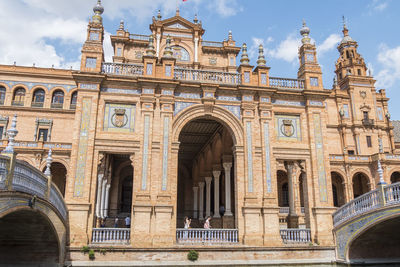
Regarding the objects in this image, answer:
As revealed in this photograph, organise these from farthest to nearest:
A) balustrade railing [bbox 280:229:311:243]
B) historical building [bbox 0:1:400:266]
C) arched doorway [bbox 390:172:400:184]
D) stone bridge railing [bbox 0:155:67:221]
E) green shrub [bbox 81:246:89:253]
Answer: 1. arched doorway [bbox 390:172:400:184]
2. balustrade railing [bbox 280:229:311:243]
3. historical building [bbox 0:1:400:266]
4. green shrub [bbox 81:246:89:253]
5. stone bridge railing [bbox 0:155:67:221]

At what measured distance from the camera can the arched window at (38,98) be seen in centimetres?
3266

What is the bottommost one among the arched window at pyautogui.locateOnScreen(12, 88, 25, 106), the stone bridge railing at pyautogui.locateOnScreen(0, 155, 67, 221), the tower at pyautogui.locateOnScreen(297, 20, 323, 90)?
the stone bridge railing at pyautogui.locateOnScreen(0, 155, 67, 221)

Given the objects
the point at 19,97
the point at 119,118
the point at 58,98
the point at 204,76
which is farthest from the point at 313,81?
the point at 19,97

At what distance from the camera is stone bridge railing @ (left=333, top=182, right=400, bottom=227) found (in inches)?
515

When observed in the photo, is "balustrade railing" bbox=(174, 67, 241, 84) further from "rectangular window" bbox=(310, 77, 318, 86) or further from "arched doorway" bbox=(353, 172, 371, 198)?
"arched doorway" bbox=(353, 172, 371, 198)

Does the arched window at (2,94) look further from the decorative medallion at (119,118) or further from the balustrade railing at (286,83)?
the balustrade railing at (286,83)

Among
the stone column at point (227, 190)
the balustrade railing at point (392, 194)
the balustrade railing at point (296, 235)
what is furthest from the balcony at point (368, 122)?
the balustrade railing at point (392, 194)

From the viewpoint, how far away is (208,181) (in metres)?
26.0

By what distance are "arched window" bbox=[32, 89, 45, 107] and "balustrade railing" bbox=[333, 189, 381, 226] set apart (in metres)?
27.9

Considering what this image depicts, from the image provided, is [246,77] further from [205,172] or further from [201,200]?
[201,200]

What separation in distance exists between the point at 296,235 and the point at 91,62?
13.0 m

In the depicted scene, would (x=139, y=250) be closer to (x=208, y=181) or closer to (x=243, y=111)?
(x=243, y=111)

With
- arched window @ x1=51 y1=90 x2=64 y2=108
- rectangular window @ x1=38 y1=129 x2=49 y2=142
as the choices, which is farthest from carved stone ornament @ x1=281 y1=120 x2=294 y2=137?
arched window @ x1=51 y1=90 x2=64 y2=108

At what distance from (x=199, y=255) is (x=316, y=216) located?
6056mm
